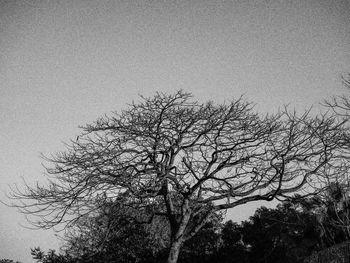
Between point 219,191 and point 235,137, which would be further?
point 235,137

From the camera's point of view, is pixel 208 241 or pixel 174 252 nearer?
pixel 174 252

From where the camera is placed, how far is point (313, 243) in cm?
1245

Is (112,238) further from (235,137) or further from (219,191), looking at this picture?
(235,137)

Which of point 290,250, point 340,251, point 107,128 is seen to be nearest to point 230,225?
point 290,250

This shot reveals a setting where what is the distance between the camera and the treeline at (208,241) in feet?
24.4

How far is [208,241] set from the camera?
11.6m

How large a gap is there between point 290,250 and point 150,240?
26.1ft

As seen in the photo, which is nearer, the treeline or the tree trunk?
the tree trunk

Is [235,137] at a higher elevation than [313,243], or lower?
higher

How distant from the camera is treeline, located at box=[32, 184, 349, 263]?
7438 millimetres

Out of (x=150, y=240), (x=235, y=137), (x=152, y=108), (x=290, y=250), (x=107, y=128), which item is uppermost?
(x=152, y=108)

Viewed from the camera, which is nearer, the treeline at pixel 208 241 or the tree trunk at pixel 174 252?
the tree trunk at pixel 174 252

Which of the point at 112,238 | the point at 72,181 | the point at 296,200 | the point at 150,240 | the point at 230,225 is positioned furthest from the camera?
the point at 230,225

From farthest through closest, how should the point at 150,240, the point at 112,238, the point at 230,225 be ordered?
the point at 230,225
the point at 150,240
the point at 112,238
